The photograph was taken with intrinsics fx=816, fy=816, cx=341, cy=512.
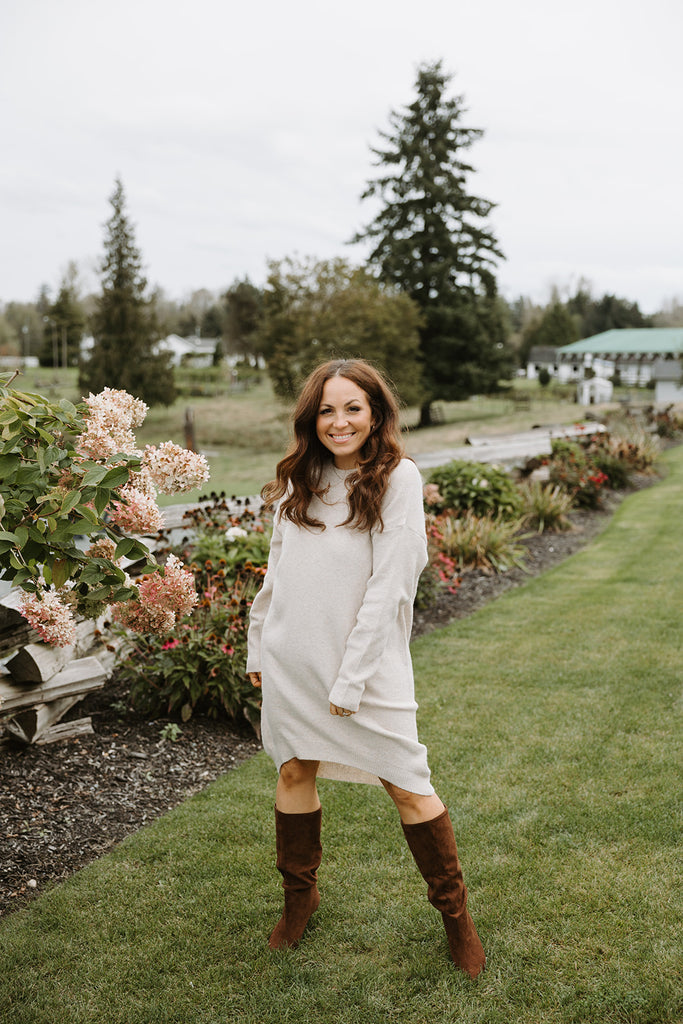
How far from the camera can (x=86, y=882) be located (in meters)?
3.08

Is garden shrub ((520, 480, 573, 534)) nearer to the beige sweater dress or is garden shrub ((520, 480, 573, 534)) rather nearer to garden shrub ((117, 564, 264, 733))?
garden shrub ((117, 564, 264, 733))

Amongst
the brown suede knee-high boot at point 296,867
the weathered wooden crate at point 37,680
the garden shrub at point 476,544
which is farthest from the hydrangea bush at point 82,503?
the garden shrub at point 476,544

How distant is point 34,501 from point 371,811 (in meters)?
2.22

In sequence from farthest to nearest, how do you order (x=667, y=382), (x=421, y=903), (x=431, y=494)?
(x=667, y=382), (x=431, y=494), (x=421, y=903)

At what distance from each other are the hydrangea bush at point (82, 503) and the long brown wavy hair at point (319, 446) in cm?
30

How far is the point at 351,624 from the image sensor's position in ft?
7.68

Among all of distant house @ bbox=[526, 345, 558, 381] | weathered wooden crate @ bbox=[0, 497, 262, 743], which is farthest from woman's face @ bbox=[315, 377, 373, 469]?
distant house @ bbox=[526, 345, 558, 381]

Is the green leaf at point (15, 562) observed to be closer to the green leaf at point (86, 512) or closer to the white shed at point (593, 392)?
the green leaf at point (86, 512)

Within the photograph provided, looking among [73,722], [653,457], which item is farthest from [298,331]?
[73,722]

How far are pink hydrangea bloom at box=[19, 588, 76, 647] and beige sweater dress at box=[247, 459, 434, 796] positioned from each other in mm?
576

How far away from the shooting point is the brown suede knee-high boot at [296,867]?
101 inches

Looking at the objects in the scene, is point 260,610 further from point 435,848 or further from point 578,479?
point 578,479

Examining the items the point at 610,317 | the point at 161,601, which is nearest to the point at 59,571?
the point at 161,601

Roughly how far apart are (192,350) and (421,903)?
62.4 metres
